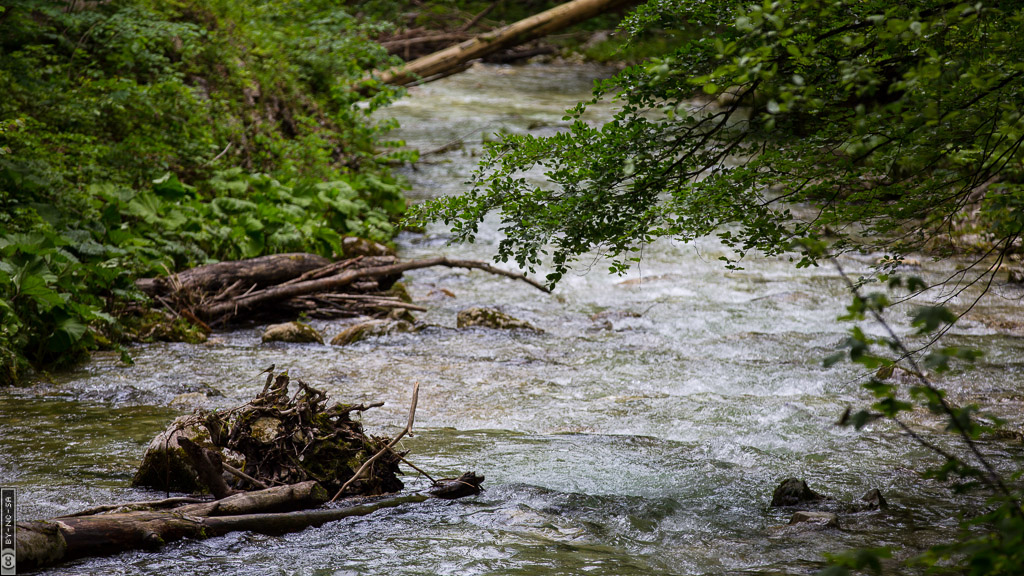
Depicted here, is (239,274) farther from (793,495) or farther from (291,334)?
(793,495)

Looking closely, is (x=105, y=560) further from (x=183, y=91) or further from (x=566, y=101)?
(x=566, y=101)

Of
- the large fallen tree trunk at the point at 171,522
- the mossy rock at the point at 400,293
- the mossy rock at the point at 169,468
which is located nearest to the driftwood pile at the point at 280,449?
the mossy rock at the point at 169,468

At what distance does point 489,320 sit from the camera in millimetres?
9641

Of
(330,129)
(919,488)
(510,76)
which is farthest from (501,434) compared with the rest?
(510,76)

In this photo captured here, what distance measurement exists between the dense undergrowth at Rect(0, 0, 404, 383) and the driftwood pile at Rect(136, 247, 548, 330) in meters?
0.35

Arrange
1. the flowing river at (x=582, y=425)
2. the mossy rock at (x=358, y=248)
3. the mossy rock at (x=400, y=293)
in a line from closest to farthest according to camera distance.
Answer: the flowing river at (x=582, y=425), the mossy rock at (x=400, y=293), the mossy rock at (x=358, y=248)

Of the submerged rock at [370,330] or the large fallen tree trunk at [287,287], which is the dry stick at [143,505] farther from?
the large fallen tree trunk at [287,287]

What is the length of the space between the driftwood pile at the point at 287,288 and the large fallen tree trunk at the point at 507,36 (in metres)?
8.55

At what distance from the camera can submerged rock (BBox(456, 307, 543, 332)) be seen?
376 inches

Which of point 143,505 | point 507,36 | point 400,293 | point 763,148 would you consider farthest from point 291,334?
point 507,36

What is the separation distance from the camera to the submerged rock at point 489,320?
9555mm

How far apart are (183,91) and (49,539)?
870 centimetres

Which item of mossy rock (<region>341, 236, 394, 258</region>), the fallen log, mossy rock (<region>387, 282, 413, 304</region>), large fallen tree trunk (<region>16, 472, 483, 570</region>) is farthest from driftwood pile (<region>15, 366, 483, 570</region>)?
mossy rock (<region>341, 236, 394, 258</region>)

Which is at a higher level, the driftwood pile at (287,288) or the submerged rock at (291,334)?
the driftwood pile at (287,288)
